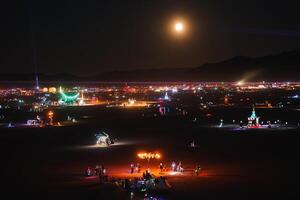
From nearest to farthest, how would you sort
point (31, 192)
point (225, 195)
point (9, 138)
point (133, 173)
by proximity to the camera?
point (225, 195), point (31, 192), point (133, 173), point (9, 138)

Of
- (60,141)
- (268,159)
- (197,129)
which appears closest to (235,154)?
(268,159)

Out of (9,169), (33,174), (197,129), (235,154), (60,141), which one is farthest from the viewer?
(197,129)

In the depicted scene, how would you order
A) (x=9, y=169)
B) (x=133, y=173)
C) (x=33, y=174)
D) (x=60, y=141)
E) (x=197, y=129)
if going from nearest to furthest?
(x=133, y=173) → (x=33, y=174) → (x=9, y=169) → (x=60, y=141) → (x=197, y=129)

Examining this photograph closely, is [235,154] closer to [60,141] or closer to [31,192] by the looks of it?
[31,192]

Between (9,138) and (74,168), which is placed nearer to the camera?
(74,168)

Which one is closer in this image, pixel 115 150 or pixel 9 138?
pixel 115 150

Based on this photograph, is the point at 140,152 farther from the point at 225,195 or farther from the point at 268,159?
the point at 225,195

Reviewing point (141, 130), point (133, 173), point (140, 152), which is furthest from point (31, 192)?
point (141, 130)

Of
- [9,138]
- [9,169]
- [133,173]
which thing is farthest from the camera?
[9,138]
